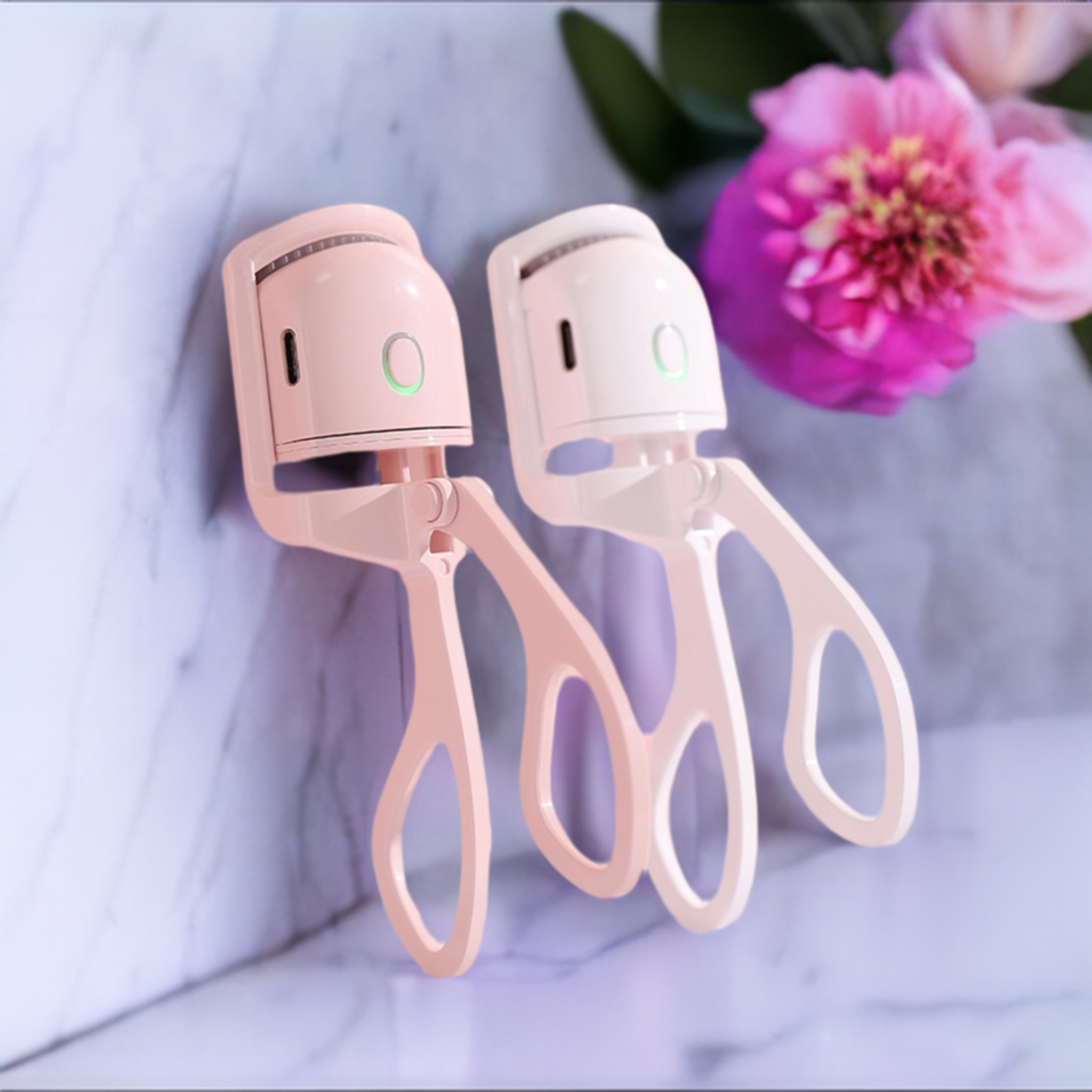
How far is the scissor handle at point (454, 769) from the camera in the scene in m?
0.53

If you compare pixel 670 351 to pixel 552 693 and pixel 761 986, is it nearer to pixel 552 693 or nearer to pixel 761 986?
pixel 552 693

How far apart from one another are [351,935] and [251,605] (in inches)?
9.2

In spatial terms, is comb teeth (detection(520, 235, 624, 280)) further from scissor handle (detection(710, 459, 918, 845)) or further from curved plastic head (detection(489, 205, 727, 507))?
scissor handle (detection(710, 459, 918, 845))

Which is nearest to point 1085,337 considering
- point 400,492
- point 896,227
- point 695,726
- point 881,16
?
point 896,227

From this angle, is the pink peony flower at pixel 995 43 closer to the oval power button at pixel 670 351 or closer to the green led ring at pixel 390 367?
the oval power button at pixel 670 351

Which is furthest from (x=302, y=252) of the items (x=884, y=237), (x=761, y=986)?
(x=761, y=986)

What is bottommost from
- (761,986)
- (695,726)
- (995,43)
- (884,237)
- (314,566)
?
(761,986)

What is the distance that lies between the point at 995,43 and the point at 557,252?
1.26ft

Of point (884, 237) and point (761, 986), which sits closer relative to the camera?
point (761, 986)

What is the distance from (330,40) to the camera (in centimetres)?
66

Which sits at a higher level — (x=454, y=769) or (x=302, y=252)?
(x=302, y=252)

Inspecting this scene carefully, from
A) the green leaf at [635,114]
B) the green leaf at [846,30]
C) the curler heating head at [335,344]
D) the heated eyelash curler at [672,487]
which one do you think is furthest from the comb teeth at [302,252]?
the green leaf at [846,30]

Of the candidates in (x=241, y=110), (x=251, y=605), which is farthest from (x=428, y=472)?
(x=241, y=110)

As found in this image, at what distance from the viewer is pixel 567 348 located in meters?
0.61
